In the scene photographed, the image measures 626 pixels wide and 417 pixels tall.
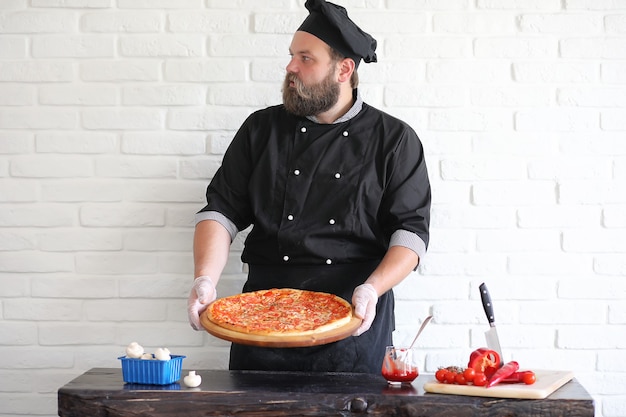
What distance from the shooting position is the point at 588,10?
10.7 ft

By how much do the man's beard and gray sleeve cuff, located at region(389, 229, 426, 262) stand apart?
55 centimetres

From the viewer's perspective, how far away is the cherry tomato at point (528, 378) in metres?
2.38

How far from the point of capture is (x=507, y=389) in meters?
2.32

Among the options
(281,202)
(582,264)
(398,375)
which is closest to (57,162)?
(281,202)

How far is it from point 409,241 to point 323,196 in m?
0.35

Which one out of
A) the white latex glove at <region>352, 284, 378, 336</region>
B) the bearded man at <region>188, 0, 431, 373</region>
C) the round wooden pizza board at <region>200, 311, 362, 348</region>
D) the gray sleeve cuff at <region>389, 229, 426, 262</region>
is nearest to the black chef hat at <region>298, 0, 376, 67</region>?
the bearded man at <region>188, 0, 431, 373</region>

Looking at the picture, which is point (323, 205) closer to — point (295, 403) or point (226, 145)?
point (226, 145)

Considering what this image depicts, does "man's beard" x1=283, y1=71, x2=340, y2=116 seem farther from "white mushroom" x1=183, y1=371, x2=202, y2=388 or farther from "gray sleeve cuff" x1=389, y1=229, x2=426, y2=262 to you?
"white mushroom" x1=183, y1=371, x2=202, y2=388

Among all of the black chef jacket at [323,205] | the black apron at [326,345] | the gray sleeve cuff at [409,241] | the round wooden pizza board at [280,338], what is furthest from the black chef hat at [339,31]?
the round wooden pizza board at [280,338]

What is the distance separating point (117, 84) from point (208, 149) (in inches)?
17.8

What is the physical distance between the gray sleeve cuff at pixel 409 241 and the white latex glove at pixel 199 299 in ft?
2.17

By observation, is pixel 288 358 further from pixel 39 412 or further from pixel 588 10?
pixel 588 10

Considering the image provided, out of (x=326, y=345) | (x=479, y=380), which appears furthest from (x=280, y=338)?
(x=479, y=380)

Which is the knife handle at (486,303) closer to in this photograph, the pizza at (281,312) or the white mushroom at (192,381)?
the pizza at (281,312)
